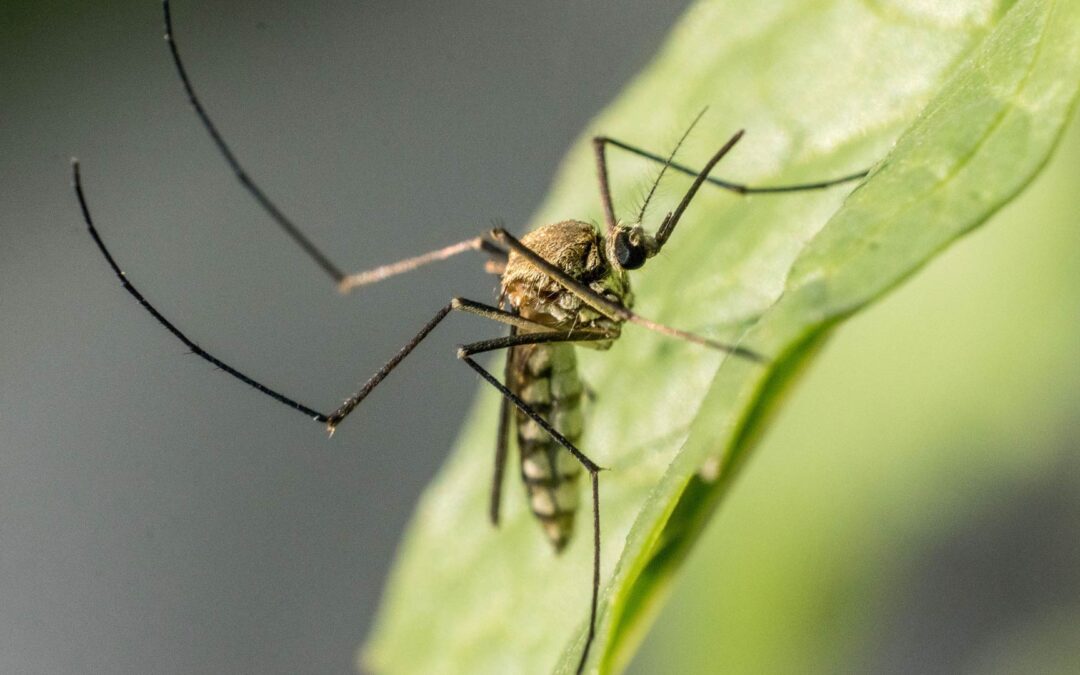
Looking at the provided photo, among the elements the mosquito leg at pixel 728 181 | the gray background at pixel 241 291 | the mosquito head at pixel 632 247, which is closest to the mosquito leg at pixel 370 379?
the mosquito head at pixel 632 247

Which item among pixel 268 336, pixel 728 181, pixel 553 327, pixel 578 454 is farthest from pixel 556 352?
pixel 268 336

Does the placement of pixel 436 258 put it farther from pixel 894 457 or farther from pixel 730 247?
pixel 894 457

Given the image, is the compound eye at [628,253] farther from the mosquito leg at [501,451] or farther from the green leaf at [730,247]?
the mosquito leg at [501,451]

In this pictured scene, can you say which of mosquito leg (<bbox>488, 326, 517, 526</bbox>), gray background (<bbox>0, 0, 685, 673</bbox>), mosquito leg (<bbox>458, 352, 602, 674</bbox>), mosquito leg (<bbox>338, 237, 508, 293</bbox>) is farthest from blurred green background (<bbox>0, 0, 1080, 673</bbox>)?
mosquito leg (<bbox>338, 237, 508, 293</bbox>)

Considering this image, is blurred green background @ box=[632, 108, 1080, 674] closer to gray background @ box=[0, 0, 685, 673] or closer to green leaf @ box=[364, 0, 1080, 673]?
green leaf @ box=[364, 0, 1080, 673]

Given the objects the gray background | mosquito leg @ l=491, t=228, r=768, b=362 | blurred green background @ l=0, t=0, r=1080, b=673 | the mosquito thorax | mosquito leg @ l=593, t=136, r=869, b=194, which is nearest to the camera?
mosquito leg @ l=593, t=136, r=869, b=194

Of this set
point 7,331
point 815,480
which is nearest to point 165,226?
point 7,331

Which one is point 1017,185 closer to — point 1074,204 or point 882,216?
point 882,216
